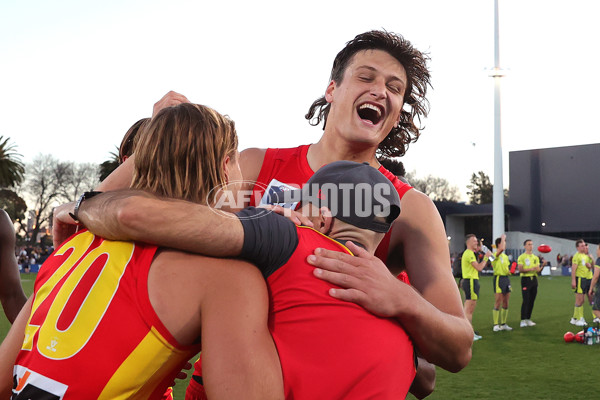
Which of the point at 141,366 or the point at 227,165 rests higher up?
the point at 227,165

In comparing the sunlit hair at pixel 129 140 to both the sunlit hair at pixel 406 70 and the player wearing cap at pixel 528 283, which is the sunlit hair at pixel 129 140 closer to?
the sunlit hair at pixel 406 70

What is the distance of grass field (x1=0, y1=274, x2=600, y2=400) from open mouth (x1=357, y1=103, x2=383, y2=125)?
19.4 ft

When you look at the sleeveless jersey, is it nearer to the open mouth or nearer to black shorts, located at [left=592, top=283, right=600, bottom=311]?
the open mouth

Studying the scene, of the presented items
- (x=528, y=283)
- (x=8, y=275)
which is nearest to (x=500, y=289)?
(x=528, y=283)

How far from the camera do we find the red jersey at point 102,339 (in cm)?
171

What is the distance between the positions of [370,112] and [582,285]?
50.2 ft

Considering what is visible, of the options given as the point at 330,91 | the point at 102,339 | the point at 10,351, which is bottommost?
the point at 10,351

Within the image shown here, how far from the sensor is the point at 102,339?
5.62 ft

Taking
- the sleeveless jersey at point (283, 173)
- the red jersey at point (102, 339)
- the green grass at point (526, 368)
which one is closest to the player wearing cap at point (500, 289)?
the green grass at point (526, 368)

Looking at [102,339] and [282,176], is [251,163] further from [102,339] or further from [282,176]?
[102,339]

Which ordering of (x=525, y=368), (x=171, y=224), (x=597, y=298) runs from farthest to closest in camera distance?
(x=597, y=298) < (x=525, y=368) < (x=171, y=224)

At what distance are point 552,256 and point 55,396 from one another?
2241 inches

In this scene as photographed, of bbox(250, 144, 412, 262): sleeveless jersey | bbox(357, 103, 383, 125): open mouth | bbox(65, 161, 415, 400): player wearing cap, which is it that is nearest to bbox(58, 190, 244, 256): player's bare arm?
bbox(65, 161, 415, 400): player wearing cap

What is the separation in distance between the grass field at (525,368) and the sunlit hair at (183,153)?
675cm
